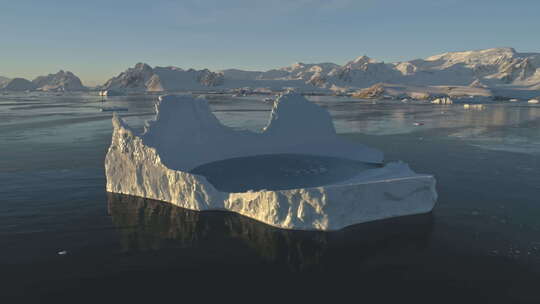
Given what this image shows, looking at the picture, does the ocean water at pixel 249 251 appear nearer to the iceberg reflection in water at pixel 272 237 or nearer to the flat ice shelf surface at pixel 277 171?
the iceberg reflection in water at pixel 272 237

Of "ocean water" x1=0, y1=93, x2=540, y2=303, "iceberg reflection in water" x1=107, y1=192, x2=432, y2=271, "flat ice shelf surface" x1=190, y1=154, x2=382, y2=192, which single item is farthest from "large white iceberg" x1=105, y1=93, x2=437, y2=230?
"ocean water" x1=0, y1=93, x2=540, y2=303

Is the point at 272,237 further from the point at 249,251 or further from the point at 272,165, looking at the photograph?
the point at 272,165

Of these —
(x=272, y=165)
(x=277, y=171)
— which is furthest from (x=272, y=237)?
(x=272, y=165)

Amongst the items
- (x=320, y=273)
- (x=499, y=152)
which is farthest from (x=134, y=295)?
(x=499, y=152)

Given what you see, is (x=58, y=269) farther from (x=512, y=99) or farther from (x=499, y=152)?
(x=512, y=99)

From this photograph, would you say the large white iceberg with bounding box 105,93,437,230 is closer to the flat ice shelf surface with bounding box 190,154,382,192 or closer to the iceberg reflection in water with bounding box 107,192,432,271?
the flat ice shelf surface with bounding box 190,154,382,192

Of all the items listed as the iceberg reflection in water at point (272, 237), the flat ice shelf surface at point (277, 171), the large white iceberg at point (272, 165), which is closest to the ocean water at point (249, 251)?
the iceberg reflection in water at point (272, 237)

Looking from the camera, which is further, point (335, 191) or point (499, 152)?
point (499, 152)
